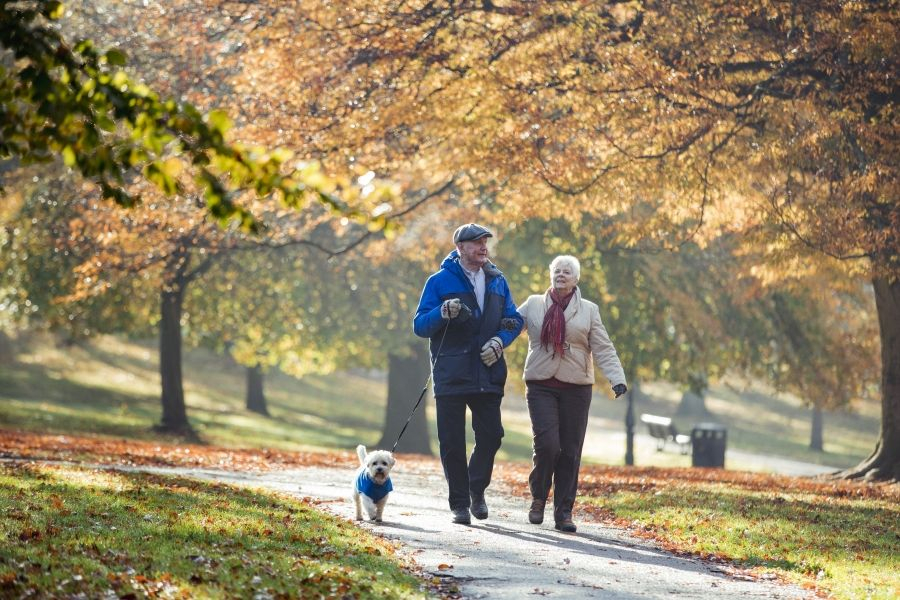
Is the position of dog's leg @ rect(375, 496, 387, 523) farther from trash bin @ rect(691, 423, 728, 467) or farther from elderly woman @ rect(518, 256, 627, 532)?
trash bin @ rect(691, 423, 728, 467)

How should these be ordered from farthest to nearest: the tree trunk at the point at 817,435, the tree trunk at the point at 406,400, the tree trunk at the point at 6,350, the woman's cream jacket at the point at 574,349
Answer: the tree trunk at the point at 817,435 < the tree trunk at the point at 6,350 < the tree trunk at the point at 406,400 < the woman's cream jacket at the point at 574,349

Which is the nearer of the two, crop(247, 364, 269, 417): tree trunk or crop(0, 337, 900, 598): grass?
crop(0, 337, 900, 598): grass

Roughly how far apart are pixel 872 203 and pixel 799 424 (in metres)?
41.9

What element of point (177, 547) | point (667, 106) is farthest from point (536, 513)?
point (667, 106)

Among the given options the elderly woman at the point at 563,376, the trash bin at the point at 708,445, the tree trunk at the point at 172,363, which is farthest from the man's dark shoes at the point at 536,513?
the trash bin at the point at 708,445

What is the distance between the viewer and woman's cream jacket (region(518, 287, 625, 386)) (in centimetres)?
949

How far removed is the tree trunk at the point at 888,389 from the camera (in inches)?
646

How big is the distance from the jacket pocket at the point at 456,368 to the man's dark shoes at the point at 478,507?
1137 millimetres

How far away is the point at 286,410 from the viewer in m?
43.2

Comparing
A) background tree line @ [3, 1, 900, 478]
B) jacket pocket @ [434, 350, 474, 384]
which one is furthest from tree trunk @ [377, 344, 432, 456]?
jacket pocket @ [434, 350, 474, 384]

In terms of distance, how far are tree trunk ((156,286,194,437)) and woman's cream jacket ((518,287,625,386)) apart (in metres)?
14.9

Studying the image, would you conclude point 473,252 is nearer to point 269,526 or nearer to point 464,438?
point 464,438

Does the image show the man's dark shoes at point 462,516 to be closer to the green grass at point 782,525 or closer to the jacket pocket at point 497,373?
the jacket pocket at point 497,373

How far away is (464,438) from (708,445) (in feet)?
54.3
